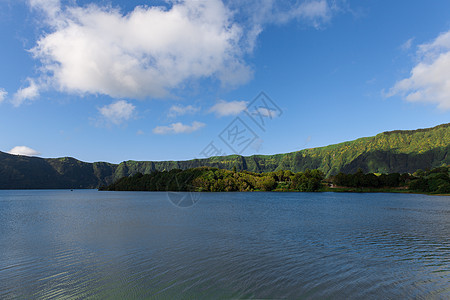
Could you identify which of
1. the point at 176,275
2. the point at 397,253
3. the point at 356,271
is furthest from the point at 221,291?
A: the point at 397,253

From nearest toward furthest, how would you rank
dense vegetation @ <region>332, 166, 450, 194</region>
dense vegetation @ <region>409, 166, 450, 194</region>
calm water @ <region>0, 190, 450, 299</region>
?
1. calm water @ <region>0, 190, 450, 299</region>
2. dense vegetation @ <region>409, 166, 450, 194</region>
3. dense vegetation @ <region>332, 166, 450, 194</region>

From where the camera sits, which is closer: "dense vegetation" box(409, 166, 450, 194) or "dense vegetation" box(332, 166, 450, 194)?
"dense vegetation" box(409, 166, 450, 194)

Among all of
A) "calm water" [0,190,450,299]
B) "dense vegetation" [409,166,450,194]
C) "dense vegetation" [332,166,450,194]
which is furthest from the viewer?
"dense vegetation" [332,166,450,194]

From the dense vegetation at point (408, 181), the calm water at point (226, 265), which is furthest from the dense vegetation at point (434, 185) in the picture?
the calm water at point (226, 265)

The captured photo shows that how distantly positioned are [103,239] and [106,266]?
9.79 metres

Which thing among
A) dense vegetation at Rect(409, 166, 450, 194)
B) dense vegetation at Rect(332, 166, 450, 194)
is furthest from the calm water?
dense vegetation at Rect(332, 166, 450, 194)

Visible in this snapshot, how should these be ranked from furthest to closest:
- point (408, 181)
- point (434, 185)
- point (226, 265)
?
point (408, 181) → point (434, 185) → point (226, 265)

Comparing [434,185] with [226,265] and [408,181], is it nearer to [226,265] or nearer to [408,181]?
[408,181]

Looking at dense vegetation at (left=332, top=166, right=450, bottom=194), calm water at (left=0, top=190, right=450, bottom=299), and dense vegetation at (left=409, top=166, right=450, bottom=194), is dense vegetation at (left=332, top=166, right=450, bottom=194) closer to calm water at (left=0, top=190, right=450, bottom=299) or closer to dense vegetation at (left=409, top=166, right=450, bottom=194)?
dense vegetation at (left=409, top=166, right=450, bottom=194)

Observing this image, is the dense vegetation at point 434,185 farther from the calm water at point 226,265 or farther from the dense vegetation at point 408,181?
the calm water at point 226,265

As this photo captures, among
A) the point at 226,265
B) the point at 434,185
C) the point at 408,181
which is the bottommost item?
the point at 434,185

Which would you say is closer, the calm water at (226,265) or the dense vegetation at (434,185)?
the calm water at (226,265)

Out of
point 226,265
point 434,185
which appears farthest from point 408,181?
point 226,265

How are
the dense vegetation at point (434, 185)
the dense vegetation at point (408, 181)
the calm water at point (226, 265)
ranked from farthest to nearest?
the dense vegetation at point (408, 181)
the dense vegetation at point (434, 185)
the calm water at point (226, 265)
